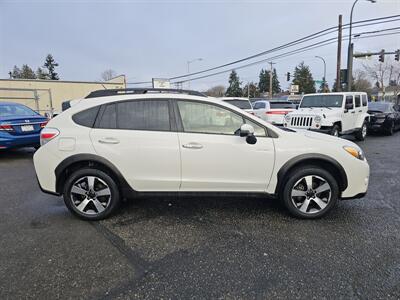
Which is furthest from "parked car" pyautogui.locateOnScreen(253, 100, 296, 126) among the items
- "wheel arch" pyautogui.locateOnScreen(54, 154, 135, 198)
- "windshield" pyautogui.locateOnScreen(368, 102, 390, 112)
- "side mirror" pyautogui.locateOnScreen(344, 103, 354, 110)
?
"wheel arch" pyautogui.locateOnScreen(54, 154, 135, 198)

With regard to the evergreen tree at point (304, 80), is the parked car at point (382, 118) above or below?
below

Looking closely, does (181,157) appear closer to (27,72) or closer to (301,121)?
(301,121)

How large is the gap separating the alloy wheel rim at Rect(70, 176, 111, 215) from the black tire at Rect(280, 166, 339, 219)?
2324mm

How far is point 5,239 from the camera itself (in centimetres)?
304

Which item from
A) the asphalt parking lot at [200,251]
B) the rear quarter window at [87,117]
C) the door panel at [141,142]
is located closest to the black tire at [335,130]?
the asphalt parking lot at [200,251]

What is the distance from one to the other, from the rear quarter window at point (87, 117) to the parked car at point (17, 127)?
15.6 ft

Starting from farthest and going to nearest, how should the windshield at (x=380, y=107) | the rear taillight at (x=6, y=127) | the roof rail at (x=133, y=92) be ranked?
the windshield at (x=380, y=107)
the rear taillight at (x=6, y=127)
the roof rail at (x=133, y=92)

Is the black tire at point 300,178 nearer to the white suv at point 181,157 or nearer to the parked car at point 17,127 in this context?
the white suv at point 181,157

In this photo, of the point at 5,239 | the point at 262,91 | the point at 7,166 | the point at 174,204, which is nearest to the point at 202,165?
the point at 174,204

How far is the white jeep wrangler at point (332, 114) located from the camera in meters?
8.83

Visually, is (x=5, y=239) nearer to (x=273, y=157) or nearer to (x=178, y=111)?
(x=178, y=111)

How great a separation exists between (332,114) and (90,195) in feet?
27.1

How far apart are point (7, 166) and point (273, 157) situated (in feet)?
21.6

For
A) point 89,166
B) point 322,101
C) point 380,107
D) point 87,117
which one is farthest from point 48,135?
point 380,107
